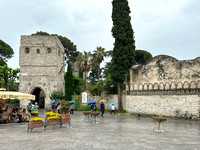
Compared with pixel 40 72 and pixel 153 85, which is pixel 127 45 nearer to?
pixel 153 85

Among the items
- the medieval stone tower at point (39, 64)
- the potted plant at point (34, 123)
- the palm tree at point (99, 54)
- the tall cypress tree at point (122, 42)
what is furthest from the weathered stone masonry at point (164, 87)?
the palm tree at point (99, 54)

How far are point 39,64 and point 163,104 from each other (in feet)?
70.0

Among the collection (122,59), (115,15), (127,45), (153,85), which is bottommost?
(153,85)

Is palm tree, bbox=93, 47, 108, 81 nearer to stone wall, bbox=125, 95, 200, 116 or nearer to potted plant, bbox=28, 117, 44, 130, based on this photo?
stone wall, bbox=125, 95, 200, 116

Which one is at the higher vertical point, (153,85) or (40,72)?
(40,72)

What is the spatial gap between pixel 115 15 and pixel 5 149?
21133mm

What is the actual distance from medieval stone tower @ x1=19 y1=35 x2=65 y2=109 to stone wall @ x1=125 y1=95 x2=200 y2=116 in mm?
14412

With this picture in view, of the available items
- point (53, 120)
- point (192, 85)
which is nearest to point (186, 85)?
point (192, 85)

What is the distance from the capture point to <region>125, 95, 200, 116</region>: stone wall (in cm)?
1752

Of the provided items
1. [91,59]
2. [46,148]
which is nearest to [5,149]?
[46,148]

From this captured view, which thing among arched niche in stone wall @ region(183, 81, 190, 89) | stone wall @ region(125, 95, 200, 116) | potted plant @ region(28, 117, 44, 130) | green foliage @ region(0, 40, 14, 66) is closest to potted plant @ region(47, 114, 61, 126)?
potted plant @ region(28, 117, 44, 130)

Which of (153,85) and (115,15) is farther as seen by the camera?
(115,15)

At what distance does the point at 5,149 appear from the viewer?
23.5 feet

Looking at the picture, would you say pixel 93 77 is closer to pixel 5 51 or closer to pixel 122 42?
pixel 5 51
